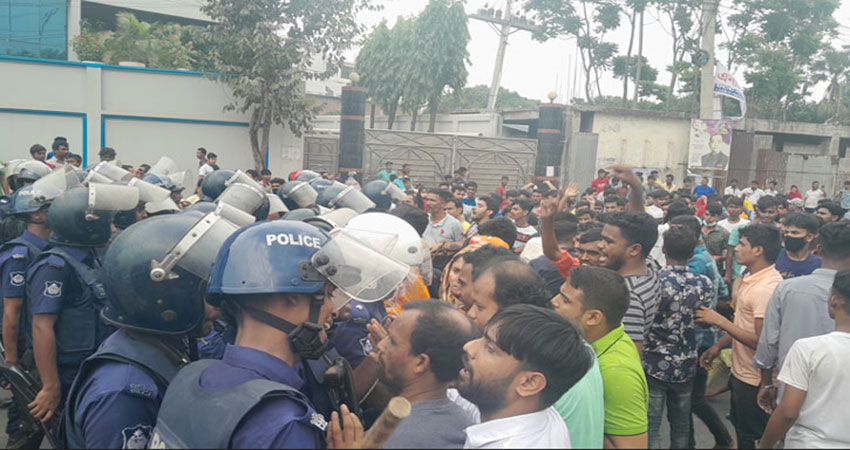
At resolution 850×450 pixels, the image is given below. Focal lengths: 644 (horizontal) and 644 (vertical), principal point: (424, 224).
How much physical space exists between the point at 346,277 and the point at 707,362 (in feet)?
11.7

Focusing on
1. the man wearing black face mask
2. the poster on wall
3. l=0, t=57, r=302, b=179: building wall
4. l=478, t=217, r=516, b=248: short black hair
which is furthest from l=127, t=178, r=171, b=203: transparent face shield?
the poster on wall

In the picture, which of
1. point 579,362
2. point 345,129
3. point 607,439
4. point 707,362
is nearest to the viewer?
point 579,362

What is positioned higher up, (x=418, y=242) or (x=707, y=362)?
(x=418, y=242)

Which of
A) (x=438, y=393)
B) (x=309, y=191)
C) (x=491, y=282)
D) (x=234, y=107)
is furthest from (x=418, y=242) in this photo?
(x=234, y=107)

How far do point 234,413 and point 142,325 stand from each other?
0.86 metres

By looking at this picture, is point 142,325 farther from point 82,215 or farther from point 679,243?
point 679,243

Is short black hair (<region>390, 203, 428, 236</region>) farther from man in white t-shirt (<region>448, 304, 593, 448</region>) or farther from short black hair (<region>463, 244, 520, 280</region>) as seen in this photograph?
man in white t-shirt (<region>448, 304, 593, 448</region>)

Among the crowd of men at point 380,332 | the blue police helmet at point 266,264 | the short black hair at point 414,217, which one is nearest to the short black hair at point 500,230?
the crowd of men at point 380,332

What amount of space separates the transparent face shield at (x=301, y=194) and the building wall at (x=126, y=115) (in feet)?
37.2

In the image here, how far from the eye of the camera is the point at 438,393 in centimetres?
244

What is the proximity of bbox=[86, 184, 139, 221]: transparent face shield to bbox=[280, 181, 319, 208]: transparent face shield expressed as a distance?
2.97m

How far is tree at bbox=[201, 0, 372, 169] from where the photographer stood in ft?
52.3

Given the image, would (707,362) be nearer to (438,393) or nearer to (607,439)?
(607,439)

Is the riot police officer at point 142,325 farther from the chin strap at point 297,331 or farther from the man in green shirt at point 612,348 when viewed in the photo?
the man in green shirt at point 612,348
